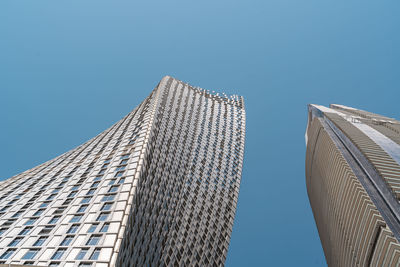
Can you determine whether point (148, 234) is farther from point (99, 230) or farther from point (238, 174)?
point (238, 174)

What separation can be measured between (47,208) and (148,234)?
16.8 metres

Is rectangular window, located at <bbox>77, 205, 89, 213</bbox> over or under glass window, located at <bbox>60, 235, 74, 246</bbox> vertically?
over

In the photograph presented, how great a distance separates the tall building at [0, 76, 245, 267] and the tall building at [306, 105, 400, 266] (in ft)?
91.4

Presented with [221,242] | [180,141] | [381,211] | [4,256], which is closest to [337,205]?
[381,211]

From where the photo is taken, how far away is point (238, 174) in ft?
337

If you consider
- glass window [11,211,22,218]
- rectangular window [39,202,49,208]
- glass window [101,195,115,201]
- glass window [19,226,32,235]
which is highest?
glass window [101,195,115,201]

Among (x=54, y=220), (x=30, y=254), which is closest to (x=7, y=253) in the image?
(x=30, y=254)

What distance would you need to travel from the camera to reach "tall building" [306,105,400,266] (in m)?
53.2

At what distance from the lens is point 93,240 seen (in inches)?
1483

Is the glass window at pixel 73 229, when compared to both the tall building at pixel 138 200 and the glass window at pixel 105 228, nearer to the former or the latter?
the tall building at pixel 138 200

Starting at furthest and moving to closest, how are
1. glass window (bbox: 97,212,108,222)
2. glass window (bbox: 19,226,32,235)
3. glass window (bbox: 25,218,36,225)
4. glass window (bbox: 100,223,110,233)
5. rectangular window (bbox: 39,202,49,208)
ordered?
rectangular window (bbox: 39,202,49,208) → glass window (bbox: 25,218,36,225) → glass window (bbox: 19,226,32,235) → glass window (bbox: 97,212,108,222) → glass window (bbox: 100,223,110,233)

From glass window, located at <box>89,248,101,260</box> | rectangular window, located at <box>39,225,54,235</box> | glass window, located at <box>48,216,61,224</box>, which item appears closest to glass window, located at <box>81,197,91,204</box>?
glass window, located at <box>48,216,61,224</box>

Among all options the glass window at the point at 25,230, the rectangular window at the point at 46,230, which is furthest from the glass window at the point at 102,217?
the glass window at the point at 25,230

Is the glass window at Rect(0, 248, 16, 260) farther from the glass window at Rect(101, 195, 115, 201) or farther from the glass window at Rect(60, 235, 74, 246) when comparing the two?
the glass window at Rect(101, 195, 115, 201)
